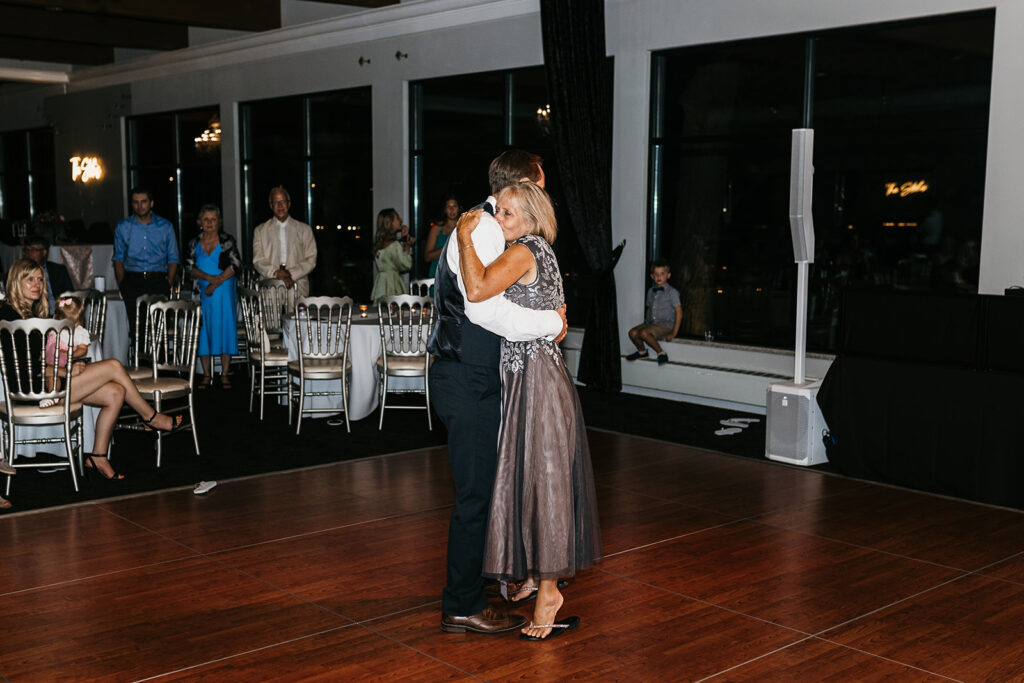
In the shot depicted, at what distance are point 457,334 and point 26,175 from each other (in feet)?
55.1

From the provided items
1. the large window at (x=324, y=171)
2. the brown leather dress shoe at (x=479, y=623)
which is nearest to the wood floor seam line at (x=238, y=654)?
the brown leather dress shoe at (x=479, y=623)

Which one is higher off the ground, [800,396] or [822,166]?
[822,166]

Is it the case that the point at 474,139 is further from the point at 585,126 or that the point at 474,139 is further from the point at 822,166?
the point at 822,166

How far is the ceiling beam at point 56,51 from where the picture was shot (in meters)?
14.4

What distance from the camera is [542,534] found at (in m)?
3.50

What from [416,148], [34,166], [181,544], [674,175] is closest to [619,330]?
[674,175]

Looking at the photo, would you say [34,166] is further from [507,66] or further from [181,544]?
[181,544]

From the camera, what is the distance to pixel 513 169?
354cm

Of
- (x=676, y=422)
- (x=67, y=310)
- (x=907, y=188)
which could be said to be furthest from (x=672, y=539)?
(x=907, y=188)

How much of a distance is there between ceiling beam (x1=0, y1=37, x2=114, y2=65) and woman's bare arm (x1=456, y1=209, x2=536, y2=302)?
12.7m

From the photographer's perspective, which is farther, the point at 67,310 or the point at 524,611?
the point at 67,310

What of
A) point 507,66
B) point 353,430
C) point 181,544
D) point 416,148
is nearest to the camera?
point 181,544

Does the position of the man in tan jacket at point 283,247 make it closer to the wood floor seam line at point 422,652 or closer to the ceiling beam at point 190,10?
the ceiling beam at point 190,10

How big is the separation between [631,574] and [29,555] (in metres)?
2.62
